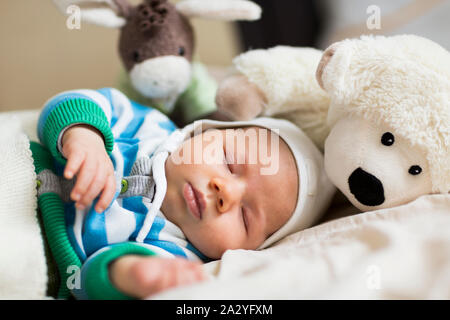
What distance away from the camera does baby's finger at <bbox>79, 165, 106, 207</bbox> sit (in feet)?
2.09

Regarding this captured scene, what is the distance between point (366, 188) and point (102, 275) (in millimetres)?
439

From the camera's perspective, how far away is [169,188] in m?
0.79

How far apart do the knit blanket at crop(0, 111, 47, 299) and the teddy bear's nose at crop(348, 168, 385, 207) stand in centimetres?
51

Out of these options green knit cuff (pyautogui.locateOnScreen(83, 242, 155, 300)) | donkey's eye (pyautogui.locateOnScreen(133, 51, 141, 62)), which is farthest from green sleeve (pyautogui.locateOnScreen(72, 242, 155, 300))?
donkey's eye (pyautogui.locateOnScreen(133, 51, 141, 62))

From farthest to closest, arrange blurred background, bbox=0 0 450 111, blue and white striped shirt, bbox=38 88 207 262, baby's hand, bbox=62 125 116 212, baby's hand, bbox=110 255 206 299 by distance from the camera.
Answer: blurred background, bbox=0 0 450 111, blue and white striped shirt, bbox=38 88 207 262, baby's hand, bbox=62 125 116 212, baby's hand, bbox=110 255 206 299

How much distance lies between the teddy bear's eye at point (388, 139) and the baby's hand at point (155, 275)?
1.18 feet

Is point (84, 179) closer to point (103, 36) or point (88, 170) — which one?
point (88, 170)

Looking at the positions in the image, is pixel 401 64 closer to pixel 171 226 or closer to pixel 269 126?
pixel 269 126

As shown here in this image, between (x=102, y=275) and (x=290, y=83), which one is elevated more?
(x=290, y=83)

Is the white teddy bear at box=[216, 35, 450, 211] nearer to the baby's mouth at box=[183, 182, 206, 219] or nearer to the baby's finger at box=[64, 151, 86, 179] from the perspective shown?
the baby's mouth at box=[183, 182, 206, 219]

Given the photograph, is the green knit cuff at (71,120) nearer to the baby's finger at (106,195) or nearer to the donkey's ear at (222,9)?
the baby's finger at (106,195)

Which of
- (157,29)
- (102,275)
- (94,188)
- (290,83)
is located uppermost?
(157,29)

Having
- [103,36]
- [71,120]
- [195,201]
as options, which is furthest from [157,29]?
[103,36]

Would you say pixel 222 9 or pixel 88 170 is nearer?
pixel 88 170
